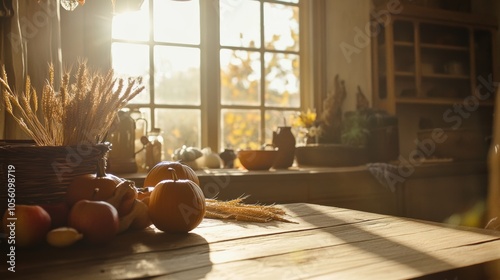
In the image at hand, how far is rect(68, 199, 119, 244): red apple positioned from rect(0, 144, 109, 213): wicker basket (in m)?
0.11

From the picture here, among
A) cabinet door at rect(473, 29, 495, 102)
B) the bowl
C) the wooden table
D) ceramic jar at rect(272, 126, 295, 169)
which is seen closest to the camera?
the wooden table

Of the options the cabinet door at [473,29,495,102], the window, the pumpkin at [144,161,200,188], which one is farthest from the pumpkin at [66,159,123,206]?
the cabinet door at [473,29,495,102]

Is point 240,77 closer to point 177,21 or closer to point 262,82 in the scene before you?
point 262,82

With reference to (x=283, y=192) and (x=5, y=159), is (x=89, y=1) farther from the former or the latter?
(x=5, y=159)

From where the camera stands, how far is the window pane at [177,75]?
2971 millimetres

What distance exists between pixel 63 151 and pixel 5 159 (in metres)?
0.11

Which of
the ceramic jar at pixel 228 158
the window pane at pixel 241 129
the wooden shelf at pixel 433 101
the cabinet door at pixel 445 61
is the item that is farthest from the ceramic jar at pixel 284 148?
the cabinet door at pixel 445 61

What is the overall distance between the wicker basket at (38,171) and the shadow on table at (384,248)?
0.56 meters

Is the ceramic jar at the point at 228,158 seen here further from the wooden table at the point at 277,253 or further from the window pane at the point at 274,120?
the wooden table at the point at 277,253

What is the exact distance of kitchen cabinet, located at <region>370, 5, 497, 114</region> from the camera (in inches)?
128

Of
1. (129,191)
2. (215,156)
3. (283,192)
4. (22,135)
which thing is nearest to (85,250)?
(129,191)

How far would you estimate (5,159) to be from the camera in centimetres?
91

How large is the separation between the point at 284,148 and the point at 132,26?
3.98 ft

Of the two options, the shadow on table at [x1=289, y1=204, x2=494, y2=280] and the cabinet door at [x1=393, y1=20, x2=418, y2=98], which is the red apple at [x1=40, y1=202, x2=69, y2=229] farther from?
the cabinet door at [x1=393, y1=20, x2=418, y2=98]
